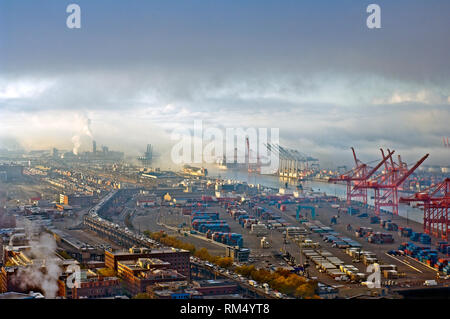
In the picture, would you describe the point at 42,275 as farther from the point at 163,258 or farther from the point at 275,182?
the point at 275,182

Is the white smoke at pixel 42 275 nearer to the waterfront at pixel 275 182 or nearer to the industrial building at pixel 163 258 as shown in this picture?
the industrial building at pixel 163 258

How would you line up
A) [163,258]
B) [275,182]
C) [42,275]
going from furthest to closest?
[275,182] → [163,258] → [42,275]

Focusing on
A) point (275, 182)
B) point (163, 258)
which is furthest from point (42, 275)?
point (275, 182)

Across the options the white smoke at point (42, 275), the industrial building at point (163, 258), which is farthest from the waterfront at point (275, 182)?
the white smoke at point (42, 275)

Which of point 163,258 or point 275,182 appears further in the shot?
point 275,182

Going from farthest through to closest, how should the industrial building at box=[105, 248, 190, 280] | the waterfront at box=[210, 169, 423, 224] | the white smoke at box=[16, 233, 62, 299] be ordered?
1. the waterfront at box=[210, 169, 423, 224]
2. the industrial building at box=[105, 248, 190, 280]
3. the white smoke at box=[16, 233, 62, 299]

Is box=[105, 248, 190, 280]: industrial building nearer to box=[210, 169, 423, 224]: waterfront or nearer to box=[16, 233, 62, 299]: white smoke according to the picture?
box=[16, 233, 62, 299]: white smoke

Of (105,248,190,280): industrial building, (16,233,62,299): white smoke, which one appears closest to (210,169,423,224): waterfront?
(105,248,190,280): industrial building

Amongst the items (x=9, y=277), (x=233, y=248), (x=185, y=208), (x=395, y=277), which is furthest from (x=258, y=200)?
(x=9, y=277)

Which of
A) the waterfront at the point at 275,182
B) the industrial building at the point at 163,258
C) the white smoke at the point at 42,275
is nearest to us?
the white smoke at the point at 42,275

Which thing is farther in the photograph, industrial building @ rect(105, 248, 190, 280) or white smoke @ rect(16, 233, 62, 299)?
industrial building @ rect(105, 248, 190, 280)
